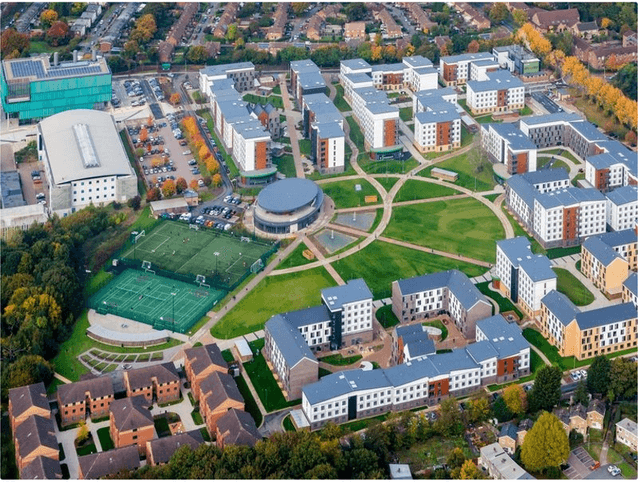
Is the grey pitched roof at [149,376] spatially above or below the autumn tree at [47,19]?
below

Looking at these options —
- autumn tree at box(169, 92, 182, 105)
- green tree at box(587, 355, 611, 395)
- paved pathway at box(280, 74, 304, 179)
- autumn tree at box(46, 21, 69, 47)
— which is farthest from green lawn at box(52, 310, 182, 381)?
autumn tree at box(46, 21, 69, 47)

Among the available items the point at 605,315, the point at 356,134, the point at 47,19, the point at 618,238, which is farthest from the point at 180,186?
the point at 47,19

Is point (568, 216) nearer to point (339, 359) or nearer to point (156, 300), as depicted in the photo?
point (339, 359)

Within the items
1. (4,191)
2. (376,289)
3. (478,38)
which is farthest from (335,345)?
(478,38)

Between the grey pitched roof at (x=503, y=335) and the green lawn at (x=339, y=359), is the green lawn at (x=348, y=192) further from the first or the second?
the grey pitched roof at (x=503, y=335)

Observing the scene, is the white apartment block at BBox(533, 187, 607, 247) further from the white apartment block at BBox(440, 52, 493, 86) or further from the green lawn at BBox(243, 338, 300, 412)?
the white apartment block at BBox(440, 52, 493, 86)

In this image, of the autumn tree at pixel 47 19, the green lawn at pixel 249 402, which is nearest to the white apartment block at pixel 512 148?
the green lawn at pixel 249 402

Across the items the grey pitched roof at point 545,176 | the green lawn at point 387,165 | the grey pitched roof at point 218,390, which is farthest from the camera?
the green lawn at point 387,165
